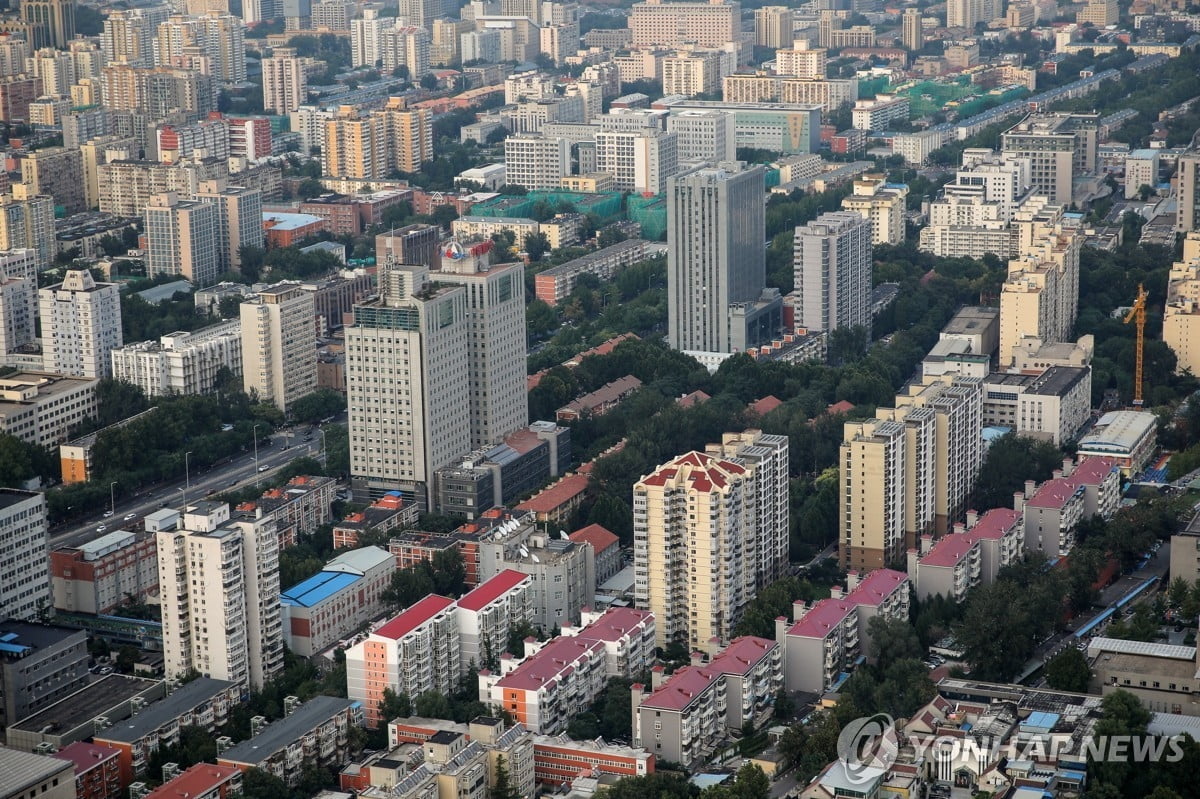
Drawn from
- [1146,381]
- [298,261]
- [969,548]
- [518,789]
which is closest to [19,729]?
[518,789]

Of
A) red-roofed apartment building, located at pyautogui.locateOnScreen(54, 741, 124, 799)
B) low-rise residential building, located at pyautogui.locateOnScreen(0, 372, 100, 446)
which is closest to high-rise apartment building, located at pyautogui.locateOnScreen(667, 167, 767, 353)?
low-rise residential building, located at pyautogui.locateOnScreen(0, 372, 100, 446)

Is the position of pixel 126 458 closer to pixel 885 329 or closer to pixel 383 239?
pixel 383 239

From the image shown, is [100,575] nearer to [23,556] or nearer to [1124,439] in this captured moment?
[23,556]

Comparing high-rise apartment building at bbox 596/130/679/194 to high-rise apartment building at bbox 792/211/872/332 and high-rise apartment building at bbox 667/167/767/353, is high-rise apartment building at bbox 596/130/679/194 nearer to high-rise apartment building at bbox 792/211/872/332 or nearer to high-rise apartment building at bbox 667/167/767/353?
high-rise apartment building at bbox 667/167/767/353

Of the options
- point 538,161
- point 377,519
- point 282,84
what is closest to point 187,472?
point 377,519

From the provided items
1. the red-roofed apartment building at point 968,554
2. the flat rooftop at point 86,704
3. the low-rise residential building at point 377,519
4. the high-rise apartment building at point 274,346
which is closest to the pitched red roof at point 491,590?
the low-rise residential building at point 377,519
